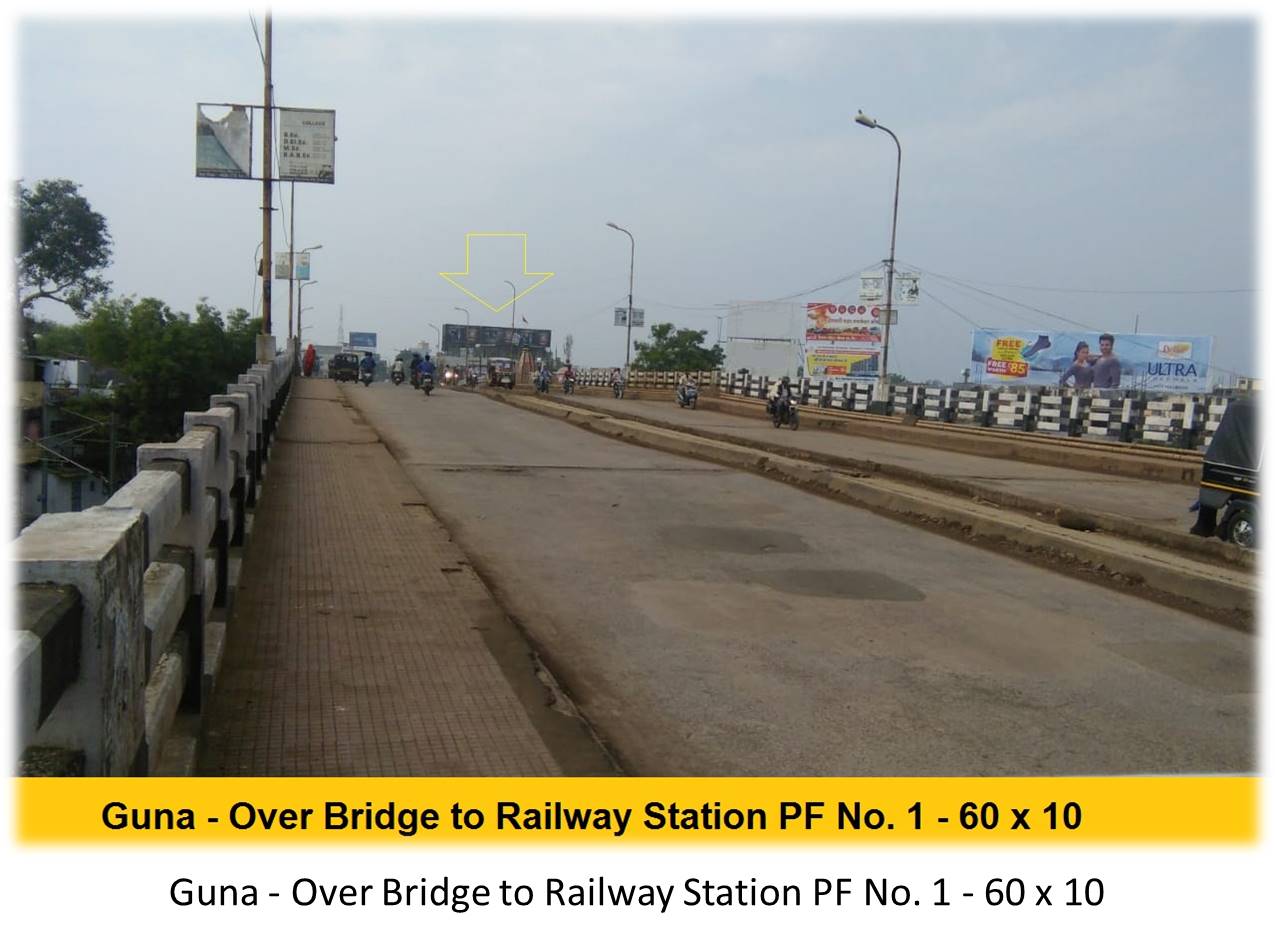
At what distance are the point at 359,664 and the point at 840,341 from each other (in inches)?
3258

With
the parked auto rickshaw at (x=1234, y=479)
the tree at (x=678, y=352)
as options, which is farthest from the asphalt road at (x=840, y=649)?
the tree at (x=678, y=352)

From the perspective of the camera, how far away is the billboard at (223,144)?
2188 cm

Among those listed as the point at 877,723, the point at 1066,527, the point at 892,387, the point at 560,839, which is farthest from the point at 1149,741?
the point at 892,387

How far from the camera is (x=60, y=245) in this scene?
41969 mm

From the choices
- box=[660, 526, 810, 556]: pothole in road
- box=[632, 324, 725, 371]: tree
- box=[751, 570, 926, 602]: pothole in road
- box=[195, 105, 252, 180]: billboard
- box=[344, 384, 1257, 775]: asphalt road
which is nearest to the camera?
box=[344, 384, 1257, 775]: asphalt road

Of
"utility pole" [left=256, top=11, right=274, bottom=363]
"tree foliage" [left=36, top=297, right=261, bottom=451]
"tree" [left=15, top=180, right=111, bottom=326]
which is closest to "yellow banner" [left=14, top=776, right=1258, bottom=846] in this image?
"utility pole" [left=256, top=11, right=274, bottom=363]

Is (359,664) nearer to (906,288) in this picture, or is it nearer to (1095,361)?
(906,288)

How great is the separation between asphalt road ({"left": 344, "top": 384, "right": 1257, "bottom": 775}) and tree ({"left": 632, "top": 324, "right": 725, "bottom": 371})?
122525mm

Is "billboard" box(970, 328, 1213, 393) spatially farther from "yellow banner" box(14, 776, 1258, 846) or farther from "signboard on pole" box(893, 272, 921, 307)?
"yellow banner" box(14, 776, 1258, 846)

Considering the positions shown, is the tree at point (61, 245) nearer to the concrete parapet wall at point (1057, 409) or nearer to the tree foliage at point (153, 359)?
the tree foliage at point (153, 359)

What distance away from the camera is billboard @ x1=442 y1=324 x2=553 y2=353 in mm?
158375

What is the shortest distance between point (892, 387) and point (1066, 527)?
25.6 meters

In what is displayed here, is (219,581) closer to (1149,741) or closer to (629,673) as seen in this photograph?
(629,673)

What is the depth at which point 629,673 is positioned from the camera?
5.86 m
